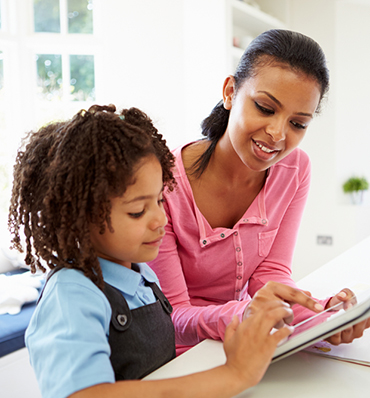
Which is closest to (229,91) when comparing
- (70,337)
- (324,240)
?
(70,337)

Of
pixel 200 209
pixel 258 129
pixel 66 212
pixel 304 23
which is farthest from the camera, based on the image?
pixel 304 23

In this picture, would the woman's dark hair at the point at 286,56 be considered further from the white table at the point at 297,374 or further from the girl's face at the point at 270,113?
the white table at the point at 297,374

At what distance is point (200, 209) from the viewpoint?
1.22 meters

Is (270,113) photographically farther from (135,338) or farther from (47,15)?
(47,15)

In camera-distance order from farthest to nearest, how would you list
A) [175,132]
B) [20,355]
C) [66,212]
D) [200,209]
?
[175,132]
[20,355]
[200,209]
[66,212]

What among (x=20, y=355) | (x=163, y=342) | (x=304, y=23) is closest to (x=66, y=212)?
(x=163, y=342)

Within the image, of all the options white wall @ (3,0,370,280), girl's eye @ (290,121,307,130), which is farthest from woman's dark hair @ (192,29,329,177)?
white wall @ (3,0,370,280)

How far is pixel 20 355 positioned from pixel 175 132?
83.5 inches

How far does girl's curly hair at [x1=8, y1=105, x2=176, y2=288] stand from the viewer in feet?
2.25

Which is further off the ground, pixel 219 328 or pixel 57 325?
pixel 57 325

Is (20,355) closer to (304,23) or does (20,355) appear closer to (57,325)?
(57,325)

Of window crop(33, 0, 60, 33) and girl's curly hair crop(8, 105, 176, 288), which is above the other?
window crop(33, 0, 60, 33)

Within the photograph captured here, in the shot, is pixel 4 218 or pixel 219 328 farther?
pixel 4 218

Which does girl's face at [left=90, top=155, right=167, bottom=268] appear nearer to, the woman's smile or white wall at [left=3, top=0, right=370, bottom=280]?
the woman's smile
